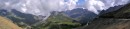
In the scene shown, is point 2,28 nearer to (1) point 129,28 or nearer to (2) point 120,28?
(1) point 129,28

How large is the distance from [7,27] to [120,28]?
6493 cm

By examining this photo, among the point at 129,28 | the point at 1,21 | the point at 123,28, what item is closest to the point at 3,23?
the point at 1,21

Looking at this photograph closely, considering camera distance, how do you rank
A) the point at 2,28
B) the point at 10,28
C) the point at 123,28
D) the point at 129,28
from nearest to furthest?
the point at 2,28, the point at 10,28, the point at 129,28, the point at 123,28

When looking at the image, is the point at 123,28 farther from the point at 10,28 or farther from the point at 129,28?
the point at 10,28

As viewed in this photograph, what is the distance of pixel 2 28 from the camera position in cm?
4262

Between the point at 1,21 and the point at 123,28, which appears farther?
the point at 123,28

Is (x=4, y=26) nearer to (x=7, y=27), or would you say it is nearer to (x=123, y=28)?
(x=7, y=27)

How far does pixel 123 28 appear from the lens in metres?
100

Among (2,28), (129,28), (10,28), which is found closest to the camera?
(2,28)

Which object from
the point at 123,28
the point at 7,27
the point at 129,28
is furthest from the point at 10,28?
the point at 123,28

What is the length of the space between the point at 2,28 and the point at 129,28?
196 ft

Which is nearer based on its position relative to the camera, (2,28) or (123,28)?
(2,28)

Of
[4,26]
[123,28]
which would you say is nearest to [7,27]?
[4,26]

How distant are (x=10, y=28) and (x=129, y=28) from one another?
2242 inches
